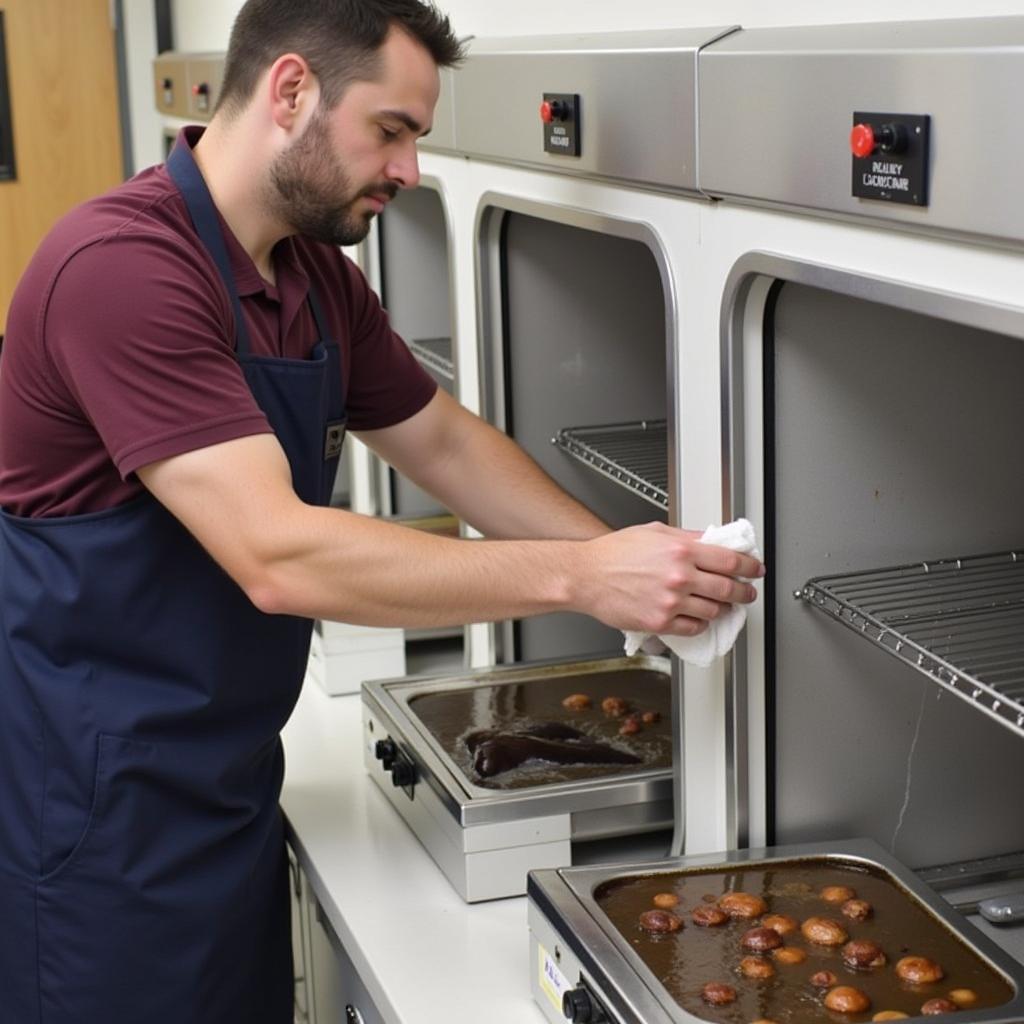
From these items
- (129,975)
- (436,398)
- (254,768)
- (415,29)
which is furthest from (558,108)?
(129,975)

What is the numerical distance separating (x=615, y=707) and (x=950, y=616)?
2.03 ft

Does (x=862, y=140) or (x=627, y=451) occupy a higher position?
(x=862, y=140)

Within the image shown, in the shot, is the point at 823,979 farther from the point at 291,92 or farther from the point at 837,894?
the point at 291,92

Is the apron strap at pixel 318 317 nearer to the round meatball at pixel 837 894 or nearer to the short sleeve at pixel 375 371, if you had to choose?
the short sleeve at pixel 375 371

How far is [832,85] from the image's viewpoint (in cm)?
117

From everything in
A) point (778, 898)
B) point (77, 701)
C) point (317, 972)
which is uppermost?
point (77, 701)

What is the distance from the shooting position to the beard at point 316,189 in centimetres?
163

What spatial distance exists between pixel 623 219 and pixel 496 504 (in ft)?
1.67

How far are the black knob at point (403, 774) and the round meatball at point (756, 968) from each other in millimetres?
601

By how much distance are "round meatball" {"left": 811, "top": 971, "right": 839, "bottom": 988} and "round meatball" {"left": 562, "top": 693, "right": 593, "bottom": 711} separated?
0.70 meters

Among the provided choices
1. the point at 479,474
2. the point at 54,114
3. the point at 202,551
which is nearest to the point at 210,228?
the point at 202,551

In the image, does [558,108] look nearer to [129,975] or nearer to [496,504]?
[496,504]

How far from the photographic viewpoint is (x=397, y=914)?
169 centimetres

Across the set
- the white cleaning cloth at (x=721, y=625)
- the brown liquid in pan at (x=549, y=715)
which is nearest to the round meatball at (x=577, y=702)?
the brown liquid in pan at (x=549, y=715)
